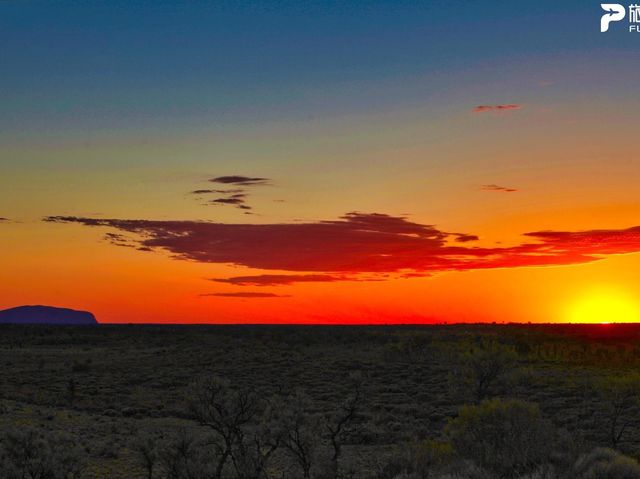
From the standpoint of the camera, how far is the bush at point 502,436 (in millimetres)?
20672

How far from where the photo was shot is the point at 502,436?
2202cm

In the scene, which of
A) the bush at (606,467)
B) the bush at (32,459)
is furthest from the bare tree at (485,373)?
the bush at (32,459)

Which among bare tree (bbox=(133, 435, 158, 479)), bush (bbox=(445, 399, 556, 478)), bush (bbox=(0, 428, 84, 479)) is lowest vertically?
bare tree (bbox=(133, 435, 158, 479))

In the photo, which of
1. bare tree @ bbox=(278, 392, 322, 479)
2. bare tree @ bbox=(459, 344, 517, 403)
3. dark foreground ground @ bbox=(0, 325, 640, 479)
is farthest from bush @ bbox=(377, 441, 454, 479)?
bare tree @ bbox=(459, 344, 517, 403)

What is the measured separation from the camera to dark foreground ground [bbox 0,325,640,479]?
22.4m

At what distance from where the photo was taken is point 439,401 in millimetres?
41656

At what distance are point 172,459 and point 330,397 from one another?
75.4 ft

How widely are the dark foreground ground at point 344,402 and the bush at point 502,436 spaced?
0.05 m

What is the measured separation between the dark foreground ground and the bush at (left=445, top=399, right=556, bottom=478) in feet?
0.17

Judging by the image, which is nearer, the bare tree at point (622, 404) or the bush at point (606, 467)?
the bush at point (606, 467)

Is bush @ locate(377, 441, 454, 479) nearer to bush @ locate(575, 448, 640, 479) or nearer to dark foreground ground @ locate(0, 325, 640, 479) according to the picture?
dark foreground ground @ locate(0, 325, 640, 479)

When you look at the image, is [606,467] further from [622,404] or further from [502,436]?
[622,404]

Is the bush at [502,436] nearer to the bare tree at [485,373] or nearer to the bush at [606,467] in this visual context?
the bush at [606,467]

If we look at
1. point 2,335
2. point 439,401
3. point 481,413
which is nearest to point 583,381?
point 439,401
